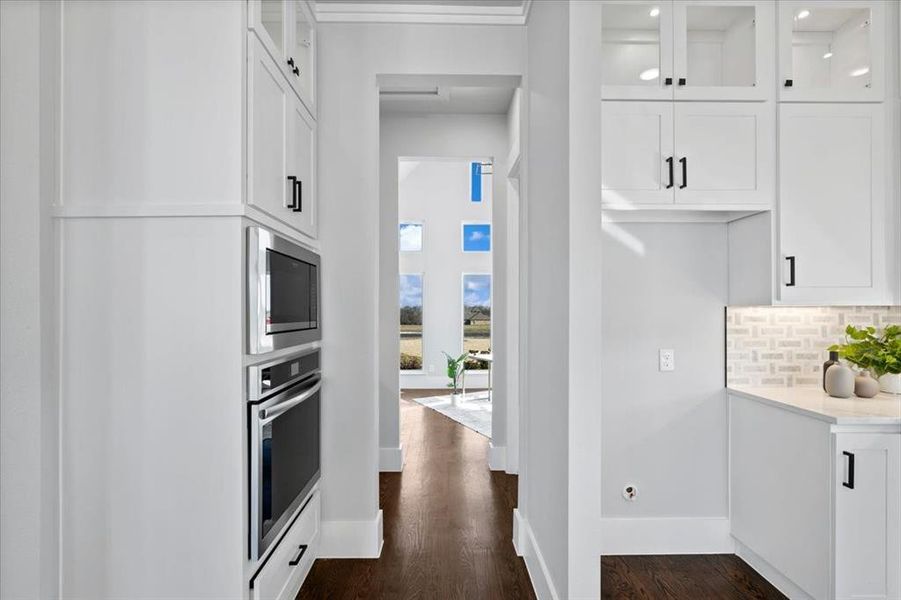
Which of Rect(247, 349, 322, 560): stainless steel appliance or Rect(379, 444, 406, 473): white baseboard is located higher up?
Rect(247, 349, 322, 560): stainless steel appliance

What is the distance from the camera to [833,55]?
2.62 meters

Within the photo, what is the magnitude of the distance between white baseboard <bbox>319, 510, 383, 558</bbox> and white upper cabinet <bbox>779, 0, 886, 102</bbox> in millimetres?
2909

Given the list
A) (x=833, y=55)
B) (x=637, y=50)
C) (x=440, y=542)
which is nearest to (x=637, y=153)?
(x=637, y=50)

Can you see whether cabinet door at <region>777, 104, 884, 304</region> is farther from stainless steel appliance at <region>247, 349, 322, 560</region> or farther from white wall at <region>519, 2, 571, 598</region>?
stainless steel appliance at <region>247, 349, 322, 560</region>

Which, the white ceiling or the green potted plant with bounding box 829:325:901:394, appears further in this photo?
the white ceiling

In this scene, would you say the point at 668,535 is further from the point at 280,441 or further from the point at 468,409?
the point at 468,409

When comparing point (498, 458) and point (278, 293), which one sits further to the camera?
point (498, 458)

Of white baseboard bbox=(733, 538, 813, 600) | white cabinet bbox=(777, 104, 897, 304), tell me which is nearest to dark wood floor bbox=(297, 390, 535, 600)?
white baseboard bbox=(733, 538, 813, 600)

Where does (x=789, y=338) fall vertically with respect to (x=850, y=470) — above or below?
above

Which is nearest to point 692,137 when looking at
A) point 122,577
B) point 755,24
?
point 755,24

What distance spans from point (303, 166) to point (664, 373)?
2.08m

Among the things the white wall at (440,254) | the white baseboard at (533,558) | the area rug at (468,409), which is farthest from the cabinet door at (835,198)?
the white wall at (440,254)

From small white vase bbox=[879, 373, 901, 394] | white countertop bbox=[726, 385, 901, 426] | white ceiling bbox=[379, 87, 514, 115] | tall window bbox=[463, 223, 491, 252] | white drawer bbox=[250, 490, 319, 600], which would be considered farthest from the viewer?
tall window bbox=[463, 223, 491, 252]

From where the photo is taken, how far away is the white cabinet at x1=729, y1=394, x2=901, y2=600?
217 cm
